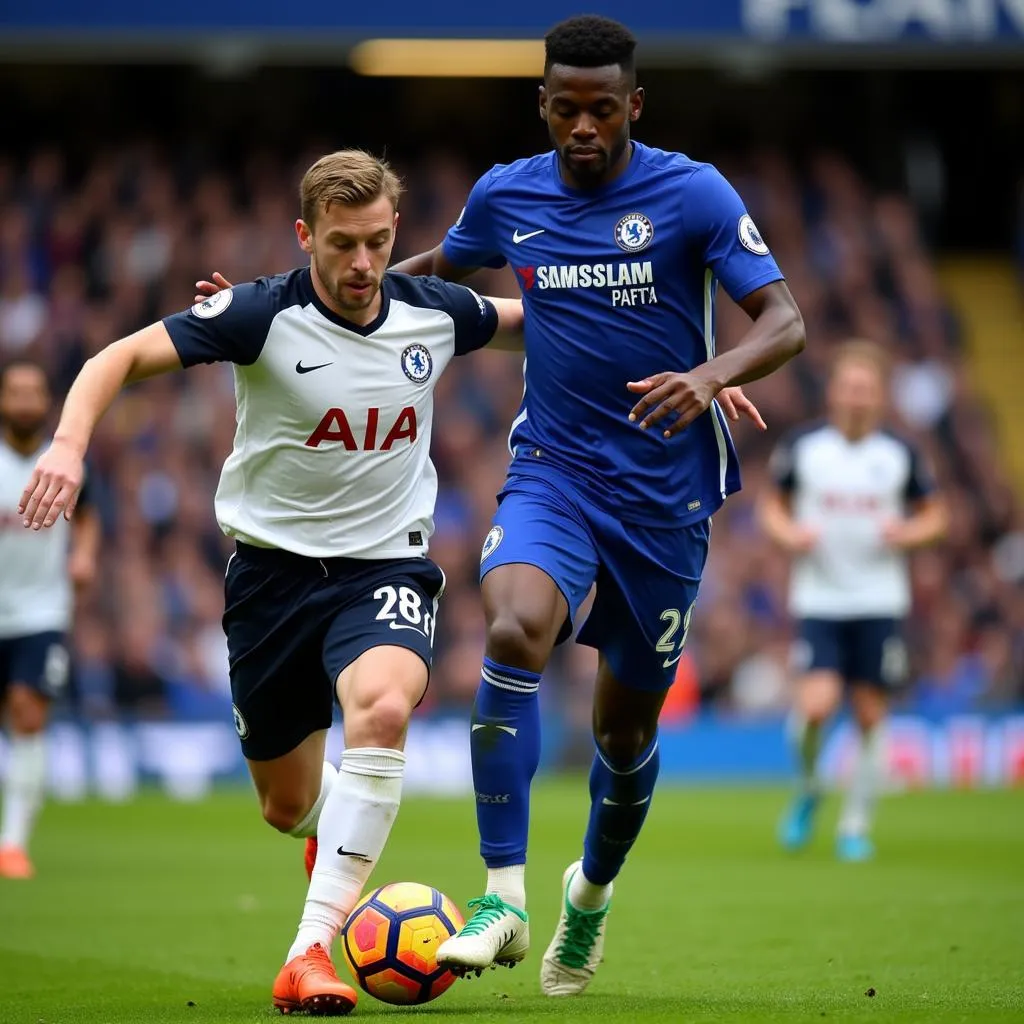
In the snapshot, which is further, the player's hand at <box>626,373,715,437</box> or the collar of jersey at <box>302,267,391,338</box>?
the collar of jersey at <box>302,267,391,338</box>

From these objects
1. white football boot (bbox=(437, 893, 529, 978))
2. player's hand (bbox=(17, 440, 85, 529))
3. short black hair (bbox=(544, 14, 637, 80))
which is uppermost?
short black hair (bbox=(544, 14, 637, 80))

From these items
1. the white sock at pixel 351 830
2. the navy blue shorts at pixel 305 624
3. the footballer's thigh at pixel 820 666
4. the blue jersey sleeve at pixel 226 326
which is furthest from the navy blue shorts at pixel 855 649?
the blue jersey sleeve at pixel 226 326

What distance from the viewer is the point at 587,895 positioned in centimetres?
654

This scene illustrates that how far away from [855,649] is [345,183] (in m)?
7.26

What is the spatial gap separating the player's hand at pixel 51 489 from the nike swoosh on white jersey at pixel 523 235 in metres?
1.81

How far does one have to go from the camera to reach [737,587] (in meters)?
20.4

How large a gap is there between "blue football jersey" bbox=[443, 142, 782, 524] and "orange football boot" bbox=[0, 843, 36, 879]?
17.7 ft

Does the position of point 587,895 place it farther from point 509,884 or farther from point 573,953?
point 509,884

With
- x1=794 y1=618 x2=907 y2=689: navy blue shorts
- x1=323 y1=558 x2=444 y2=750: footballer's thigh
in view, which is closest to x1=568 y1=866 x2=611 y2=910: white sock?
x1=323 y1=558 x2=444 y2=750: footballer's thigh

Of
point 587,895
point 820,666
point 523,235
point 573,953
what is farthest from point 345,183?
point 820,666

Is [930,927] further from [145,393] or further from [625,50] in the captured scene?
[145,393]

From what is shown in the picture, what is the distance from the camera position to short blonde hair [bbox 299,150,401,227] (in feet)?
19.1

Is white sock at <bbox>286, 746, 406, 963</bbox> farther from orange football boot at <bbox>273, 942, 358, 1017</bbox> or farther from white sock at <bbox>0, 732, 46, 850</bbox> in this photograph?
white sock at <bbox>0, 732, 46, 850</bbox>

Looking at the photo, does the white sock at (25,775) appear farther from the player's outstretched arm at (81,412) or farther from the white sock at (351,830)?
the player's outstretched arm at (81,412)
